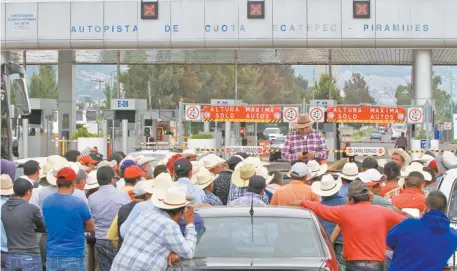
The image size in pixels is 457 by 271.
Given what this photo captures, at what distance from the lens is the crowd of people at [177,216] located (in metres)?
7.94

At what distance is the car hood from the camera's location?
719 centimetres

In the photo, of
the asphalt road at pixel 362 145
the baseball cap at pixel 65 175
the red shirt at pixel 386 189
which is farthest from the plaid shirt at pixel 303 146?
the baseball cap at pixel 65 175

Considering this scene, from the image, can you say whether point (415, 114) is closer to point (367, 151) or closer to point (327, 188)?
point (367, 151)

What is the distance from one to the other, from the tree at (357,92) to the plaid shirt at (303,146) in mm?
148799

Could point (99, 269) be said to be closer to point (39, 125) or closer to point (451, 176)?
point (451, 176)

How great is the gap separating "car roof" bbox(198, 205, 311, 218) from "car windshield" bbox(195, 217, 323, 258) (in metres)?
0.07

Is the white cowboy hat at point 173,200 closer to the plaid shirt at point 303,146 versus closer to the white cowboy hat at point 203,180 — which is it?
the white cowboy hat at point 203,180

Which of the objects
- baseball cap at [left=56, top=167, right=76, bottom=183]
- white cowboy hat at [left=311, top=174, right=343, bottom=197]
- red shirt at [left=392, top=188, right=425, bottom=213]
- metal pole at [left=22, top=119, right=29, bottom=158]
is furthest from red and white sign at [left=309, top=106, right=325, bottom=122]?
baseball cap at [left=56, top=167, right=76, bottom=183]

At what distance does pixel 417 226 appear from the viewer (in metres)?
8.02

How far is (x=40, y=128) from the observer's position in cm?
4616

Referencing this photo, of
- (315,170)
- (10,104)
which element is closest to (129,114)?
(10,104)

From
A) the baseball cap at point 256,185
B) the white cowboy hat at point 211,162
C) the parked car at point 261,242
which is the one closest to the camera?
the parked car at point 261,242

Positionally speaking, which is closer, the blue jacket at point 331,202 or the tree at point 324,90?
the blue jacket at point 331,202

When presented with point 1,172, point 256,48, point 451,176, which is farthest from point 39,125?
point 451,176
